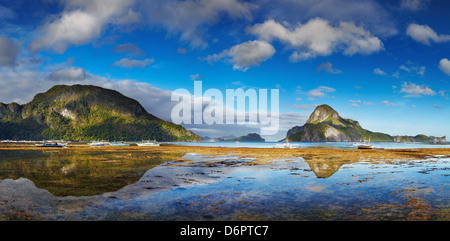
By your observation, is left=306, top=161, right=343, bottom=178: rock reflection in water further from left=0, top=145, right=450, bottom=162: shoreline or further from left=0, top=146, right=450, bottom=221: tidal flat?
left=0, top=145, right=450, bottom=162: shoreline

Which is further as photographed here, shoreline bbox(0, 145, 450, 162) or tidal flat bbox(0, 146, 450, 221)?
shoreline bbox(0, 145, 450, 162)

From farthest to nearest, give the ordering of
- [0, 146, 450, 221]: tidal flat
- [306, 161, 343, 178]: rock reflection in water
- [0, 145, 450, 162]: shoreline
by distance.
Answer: [0, 145, 450, 162]: shoreline < [306, 161, 343, 178]: rock reflection in water < [0, 146, 450, 221]: tidal flat

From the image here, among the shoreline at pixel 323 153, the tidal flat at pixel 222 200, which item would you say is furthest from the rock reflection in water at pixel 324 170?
the shoreline at pixel 323 153

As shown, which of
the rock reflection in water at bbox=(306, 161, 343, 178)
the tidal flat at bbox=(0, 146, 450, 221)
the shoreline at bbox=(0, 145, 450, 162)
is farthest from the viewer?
the shoreline at bbox=(0, 145, 450, 162)

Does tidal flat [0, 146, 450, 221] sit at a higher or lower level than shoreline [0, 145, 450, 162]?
higher

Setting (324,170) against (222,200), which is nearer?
(222,200)

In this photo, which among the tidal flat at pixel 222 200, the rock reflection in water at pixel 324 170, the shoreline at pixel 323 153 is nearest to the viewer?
the tidal flat at pixel 222 200

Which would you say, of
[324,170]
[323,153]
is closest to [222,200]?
[324,170]

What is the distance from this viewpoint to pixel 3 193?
15492mm

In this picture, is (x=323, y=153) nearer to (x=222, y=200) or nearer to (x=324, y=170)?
(x=324, y=170)

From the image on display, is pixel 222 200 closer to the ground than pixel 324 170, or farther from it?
farther from it

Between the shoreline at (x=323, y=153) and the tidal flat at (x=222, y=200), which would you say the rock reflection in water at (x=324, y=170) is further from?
the shoreline at (x=323, y=153)

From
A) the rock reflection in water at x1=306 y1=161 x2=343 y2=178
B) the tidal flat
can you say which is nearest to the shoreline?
the rock reflection in water at x1=306 y1=161 x2=343 y2=178
